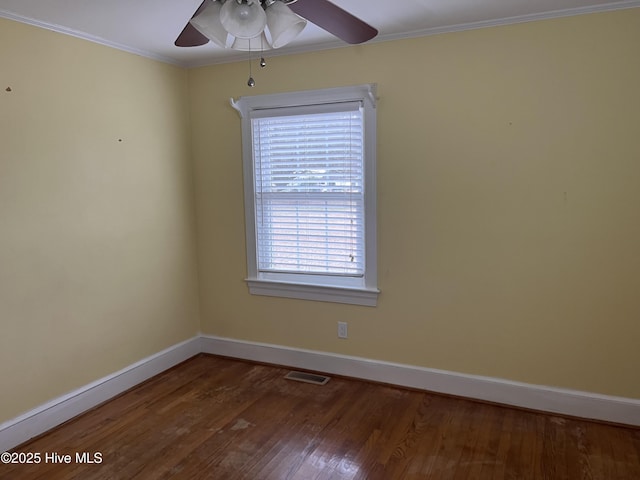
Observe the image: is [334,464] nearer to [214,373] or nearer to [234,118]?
[214,373]

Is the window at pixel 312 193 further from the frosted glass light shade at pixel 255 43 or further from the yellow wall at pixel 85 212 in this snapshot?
the frosted glass light shade at pixel 255 43

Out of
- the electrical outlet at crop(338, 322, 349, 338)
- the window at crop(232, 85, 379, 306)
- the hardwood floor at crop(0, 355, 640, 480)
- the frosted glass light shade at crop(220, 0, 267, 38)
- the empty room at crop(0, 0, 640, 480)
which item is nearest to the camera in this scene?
the frosted glass light shade at crop(220, 0, 267, 38)

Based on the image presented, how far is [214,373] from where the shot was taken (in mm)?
3404

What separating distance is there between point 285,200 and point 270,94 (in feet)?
2.48

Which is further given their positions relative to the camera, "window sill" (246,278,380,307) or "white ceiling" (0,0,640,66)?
"window sill" (246,278,380,307)

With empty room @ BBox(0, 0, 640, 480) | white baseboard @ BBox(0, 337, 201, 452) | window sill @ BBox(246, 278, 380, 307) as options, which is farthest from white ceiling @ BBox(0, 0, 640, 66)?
white baseboard @ BBox(0, 337, 201, 452)

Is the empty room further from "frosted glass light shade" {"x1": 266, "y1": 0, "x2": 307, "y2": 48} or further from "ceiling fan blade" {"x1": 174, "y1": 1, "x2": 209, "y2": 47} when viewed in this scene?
"frosted glass light shade" {"x1": 266, "y1": 0, "x2": 307, "y2": 48}

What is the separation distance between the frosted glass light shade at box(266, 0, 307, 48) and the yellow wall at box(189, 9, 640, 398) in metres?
1.38

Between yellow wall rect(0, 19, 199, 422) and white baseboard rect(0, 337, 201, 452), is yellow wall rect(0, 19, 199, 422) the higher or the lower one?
the higher one

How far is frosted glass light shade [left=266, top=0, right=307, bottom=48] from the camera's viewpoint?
1.60 m

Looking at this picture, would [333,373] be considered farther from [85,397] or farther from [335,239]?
[85,397]

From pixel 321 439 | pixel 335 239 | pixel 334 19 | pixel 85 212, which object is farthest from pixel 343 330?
pixel 334 19

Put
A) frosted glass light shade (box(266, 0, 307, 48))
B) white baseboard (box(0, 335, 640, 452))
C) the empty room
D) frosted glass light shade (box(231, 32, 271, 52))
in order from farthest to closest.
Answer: white baseboard (box(0, 335, 640, 452)) → the empty room → frosted glass light shade (box(231, 32, 271, 52)) → frosted glass light shade (box(266, 0, 307, 48))

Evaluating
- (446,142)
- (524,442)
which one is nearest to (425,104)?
(446,142)
